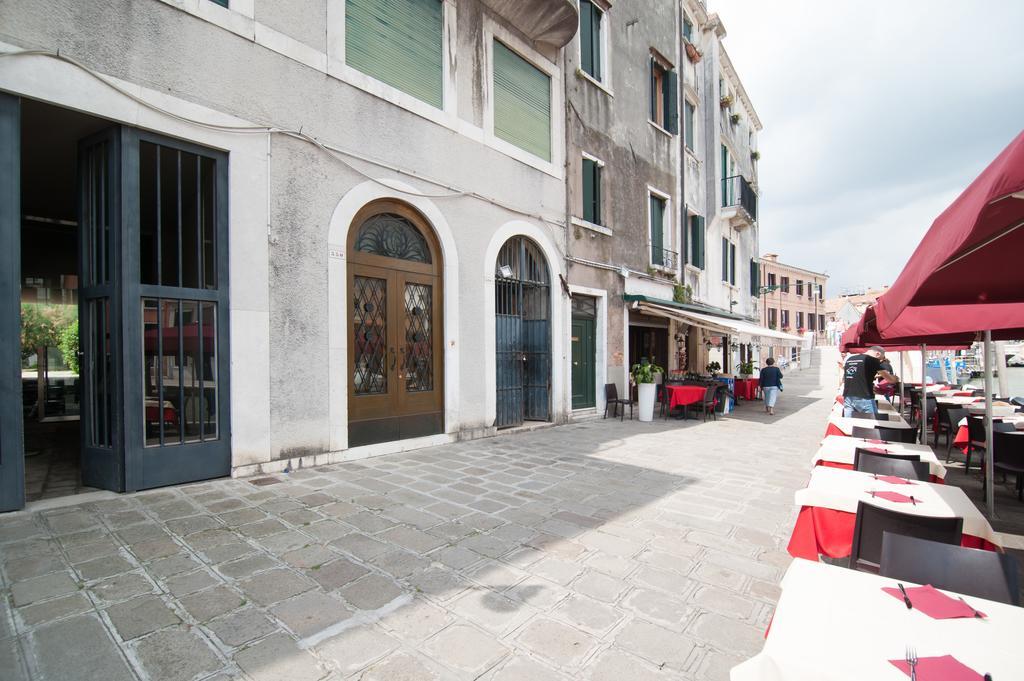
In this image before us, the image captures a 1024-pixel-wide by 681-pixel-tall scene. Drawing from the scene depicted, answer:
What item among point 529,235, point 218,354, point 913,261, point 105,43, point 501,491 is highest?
point 105,43

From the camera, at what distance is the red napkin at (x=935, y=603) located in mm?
1663

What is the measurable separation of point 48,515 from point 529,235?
25.2ft

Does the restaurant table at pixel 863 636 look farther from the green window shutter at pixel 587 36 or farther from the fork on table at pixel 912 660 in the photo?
the green window shutter at pixel 587 36

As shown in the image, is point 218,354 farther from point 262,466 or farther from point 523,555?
point 523,555

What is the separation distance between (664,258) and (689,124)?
6026 mm

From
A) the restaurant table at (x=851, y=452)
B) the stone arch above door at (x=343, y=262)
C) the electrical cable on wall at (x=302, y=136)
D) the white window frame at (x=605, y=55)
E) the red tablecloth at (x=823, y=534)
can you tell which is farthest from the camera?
the white window frame at (x=605, y=55)

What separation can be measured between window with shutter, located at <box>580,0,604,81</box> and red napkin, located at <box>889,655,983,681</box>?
1205 cm


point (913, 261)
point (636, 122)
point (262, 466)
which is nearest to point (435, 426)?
point (262, 466)

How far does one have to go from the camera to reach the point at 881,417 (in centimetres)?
778

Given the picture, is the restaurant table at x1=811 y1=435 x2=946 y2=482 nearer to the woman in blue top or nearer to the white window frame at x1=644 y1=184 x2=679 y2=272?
the woman in blue top

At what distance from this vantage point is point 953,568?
205 centimetres

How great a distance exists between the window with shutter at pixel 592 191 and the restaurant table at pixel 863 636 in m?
10.1

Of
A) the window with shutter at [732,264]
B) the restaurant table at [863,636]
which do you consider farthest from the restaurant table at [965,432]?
the window with shutter at [732,264]

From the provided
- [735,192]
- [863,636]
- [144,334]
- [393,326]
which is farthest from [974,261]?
[735,192]
